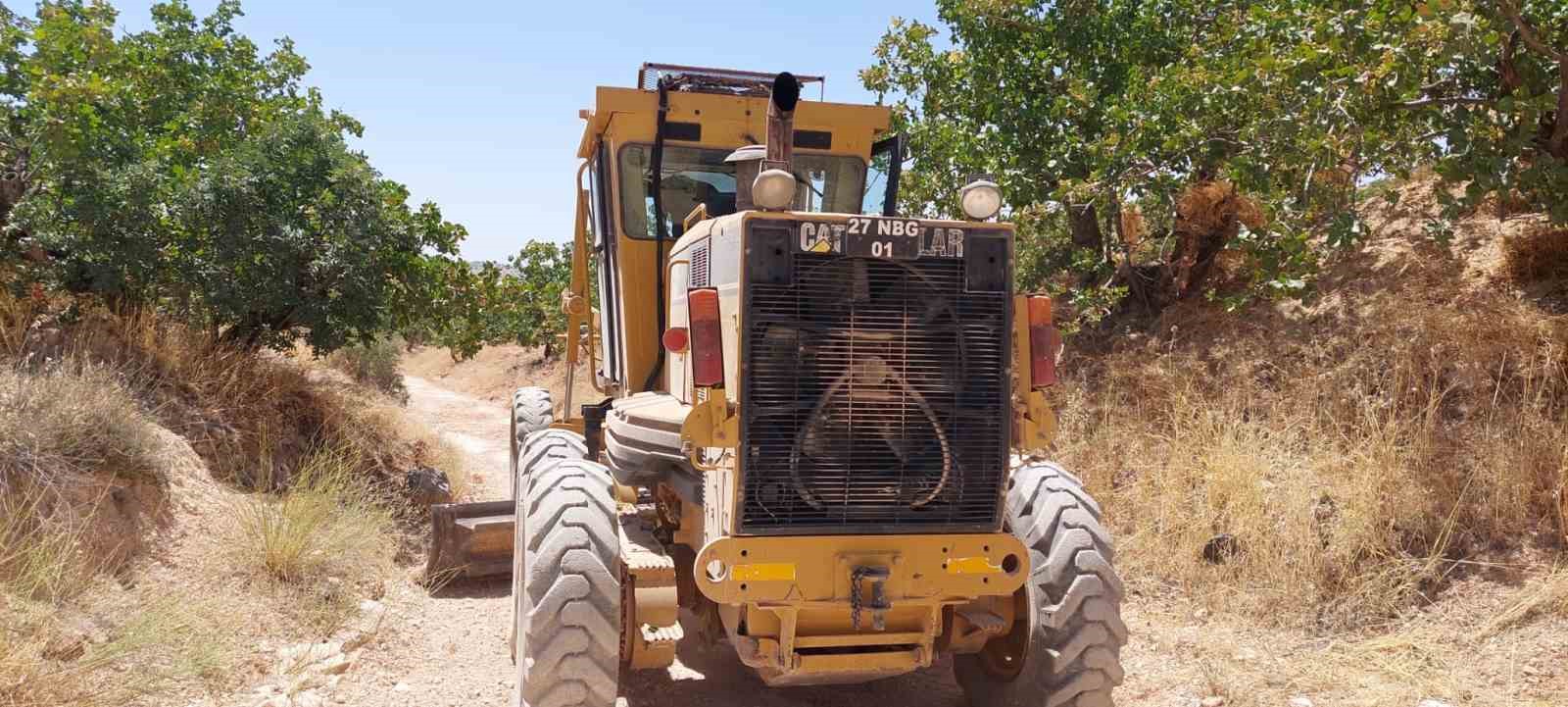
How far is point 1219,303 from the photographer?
9531mm

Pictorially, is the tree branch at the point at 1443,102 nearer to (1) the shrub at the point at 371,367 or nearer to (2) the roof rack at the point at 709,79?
(2) the roof rack at the point at 709,79

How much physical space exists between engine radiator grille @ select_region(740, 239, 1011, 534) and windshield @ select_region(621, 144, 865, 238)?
77.2 inches

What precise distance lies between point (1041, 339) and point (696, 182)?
2.45 m

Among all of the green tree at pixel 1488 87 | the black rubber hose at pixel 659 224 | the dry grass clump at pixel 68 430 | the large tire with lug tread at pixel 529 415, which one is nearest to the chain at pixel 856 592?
the black rubber hose at pixel 659 224

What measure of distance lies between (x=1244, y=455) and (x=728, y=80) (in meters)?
4.05

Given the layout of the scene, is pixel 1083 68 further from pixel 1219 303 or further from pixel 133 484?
pixel 133 484

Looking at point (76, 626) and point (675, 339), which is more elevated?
point (675, 339)

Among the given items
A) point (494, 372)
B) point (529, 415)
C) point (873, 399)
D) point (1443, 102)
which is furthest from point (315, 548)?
point (494, 372)

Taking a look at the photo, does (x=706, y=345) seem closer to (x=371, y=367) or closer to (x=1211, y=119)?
(x=1211, y=119)

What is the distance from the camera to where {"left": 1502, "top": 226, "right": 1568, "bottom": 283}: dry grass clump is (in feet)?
23.7

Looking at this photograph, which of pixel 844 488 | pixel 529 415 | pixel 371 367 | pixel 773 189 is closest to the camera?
pixel 773 189

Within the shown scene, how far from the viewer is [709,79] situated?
6098 mm

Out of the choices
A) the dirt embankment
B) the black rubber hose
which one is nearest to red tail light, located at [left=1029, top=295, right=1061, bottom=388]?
the black rubber hose

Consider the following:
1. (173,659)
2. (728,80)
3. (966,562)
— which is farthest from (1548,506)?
(173,659)
